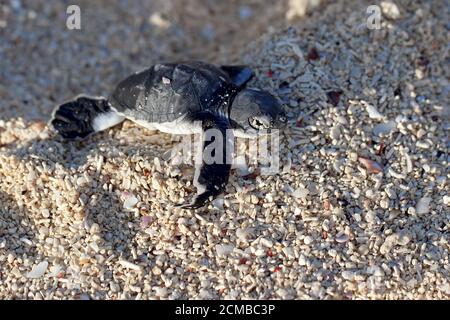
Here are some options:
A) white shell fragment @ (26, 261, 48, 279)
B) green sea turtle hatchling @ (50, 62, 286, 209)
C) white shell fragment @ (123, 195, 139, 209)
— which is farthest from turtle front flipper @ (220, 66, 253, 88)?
white shell fragment @ (26, 261, 48, 279)

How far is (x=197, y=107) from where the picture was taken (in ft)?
6.79

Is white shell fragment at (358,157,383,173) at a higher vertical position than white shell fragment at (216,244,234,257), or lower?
higher

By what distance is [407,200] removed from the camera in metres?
2.00

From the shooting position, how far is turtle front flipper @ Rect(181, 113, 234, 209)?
1.94m

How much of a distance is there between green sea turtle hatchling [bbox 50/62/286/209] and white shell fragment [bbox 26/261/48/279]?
51 cm

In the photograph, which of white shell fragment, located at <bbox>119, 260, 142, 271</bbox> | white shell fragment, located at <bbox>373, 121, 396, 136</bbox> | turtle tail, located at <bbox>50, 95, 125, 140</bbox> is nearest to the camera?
white shell fragment, located at <bbox>119, 260, 142, 271</bbox>

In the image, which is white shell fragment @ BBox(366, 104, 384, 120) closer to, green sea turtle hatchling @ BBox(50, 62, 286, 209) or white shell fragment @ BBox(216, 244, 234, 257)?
green sea turtle hatchling @ BBox(50, 62, 286, 209)

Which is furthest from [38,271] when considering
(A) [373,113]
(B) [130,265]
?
(A) [373,113]

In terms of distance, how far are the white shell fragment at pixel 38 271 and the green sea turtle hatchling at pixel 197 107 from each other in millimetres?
511

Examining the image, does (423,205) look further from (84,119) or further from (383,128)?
(84,119)

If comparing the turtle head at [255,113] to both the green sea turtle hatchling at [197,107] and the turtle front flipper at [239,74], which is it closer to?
the green sea turtle hatchling at [197,107]
